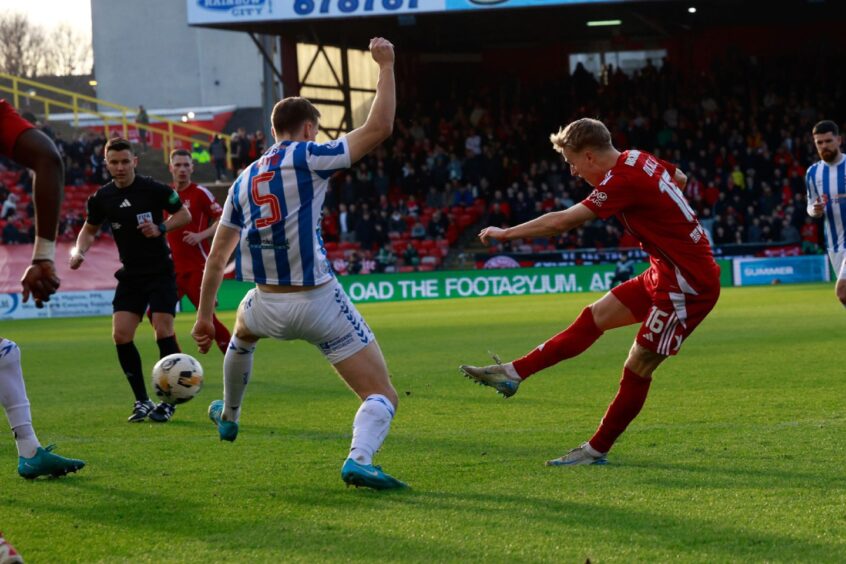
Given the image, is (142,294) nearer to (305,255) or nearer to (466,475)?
(305,255)

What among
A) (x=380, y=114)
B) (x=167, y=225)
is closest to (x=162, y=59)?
Answer: (x=167, y=225)

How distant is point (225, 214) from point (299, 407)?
4.02m

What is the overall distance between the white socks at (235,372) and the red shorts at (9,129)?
1915mm

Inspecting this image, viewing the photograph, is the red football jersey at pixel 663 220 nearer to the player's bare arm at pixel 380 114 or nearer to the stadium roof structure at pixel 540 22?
the player's bare arm at pixel 380 114

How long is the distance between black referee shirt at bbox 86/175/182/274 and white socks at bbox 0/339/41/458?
11.4 feet

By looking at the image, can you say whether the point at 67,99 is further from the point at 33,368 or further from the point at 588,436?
the point at 588,436

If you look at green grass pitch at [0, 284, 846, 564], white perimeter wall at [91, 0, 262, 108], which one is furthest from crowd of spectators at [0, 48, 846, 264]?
white perimeter wall at [91, 0, 262, 108]

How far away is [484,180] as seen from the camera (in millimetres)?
36688

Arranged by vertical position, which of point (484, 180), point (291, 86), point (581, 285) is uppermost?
point (291, 86)

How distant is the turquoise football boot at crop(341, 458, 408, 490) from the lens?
5965 millimetres

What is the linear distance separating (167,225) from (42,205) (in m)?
5.17

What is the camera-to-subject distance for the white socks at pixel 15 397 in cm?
635

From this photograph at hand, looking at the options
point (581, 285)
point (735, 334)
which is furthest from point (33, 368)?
point (581, 285)

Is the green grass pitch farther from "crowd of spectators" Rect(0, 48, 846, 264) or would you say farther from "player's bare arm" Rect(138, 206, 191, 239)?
"crowd of spectators" Rect(0, 48, 846, 264)
